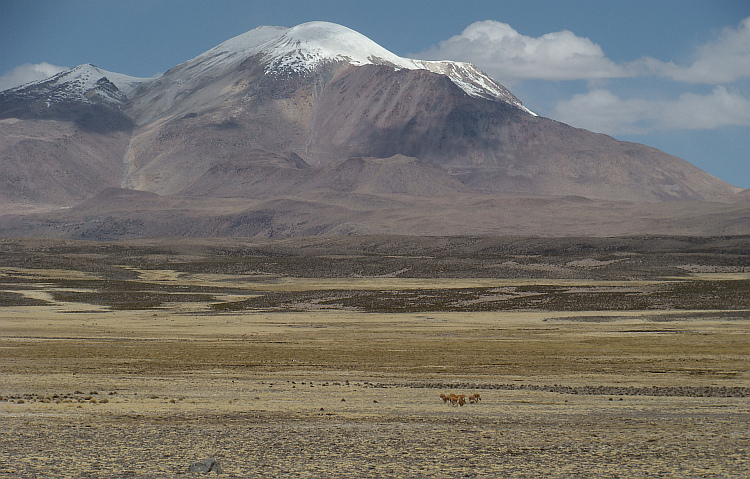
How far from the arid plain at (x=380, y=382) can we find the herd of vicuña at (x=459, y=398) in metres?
0.16

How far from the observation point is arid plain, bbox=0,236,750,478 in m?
15.5

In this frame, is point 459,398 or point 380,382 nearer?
point 459,398

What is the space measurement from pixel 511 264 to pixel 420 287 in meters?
28.9

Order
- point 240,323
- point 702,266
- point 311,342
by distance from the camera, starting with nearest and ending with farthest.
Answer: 1. point 311,342
2. point 240,323
3. point 702,266

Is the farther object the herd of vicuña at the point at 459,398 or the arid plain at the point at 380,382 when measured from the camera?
the herd of vicuña at the point at 459,398

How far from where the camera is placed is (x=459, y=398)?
21484 millimetres

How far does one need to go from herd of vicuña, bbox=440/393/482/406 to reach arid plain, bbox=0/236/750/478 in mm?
162

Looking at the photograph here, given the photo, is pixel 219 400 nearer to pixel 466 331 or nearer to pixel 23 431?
pixel 23 431

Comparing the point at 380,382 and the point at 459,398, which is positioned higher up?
the point at 459,398

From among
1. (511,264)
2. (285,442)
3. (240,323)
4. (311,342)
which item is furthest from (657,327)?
(511,264)

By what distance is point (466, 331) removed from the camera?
4644 cm

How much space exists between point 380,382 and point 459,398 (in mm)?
4782

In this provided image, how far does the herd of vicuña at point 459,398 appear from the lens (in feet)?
→ 69.7

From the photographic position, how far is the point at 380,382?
2589 centimetres
